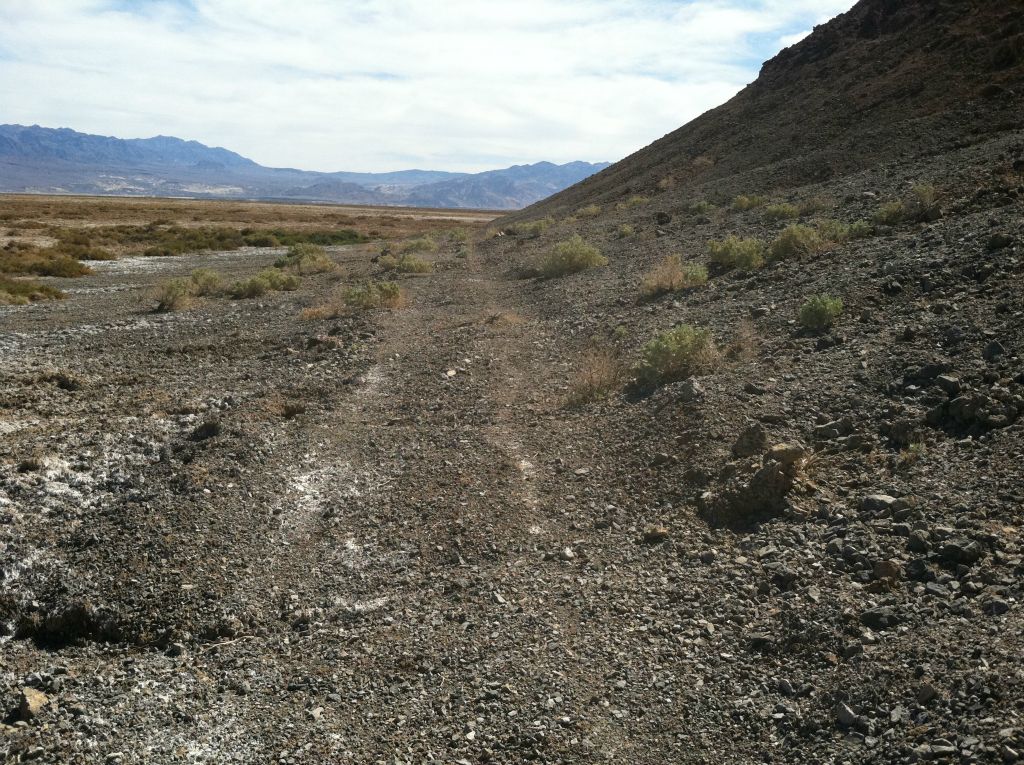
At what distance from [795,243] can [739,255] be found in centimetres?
125

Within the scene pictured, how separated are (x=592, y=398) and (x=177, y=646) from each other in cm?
687

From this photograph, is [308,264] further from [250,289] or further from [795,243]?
[795,243]

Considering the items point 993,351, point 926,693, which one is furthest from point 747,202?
point 926,693

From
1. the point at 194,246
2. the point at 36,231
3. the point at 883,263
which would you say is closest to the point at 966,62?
the point at 883,263

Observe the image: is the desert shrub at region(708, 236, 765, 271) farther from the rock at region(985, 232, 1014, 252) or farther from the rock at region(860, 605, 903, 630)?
the rock at region(860, 605, 903, 630)

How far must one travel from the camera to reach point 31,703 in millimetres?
5398

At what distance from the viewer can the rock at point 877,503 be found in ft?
22.0

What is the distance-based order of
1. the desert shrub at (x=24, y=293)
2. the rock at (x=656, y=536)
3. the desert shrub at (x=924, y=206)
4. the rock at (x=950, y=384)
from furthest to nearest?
the desert shrub at (x=24, y=293)
the desert shrub at (x=924, y=206)
the rock at (x=950, y=384)
the rock at (x=656, y=536)

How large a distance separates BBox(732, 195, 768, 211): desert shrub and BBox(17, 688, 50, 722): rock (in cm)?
2468

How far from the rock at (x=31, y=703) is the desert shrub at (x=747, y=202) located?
24.7 m

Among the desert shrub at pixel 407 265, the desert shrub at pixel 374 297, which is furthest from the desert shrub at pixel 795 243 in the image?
the desert shrub at pixel 407 265

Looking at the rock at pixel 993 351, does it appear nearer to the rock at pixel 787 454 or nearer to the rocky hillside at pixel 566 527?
the rocky hillside at pixel 566 527

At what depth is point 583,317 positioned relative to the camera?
54.9ft

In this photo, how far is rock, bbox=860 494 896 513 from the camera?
6699 millimetres
